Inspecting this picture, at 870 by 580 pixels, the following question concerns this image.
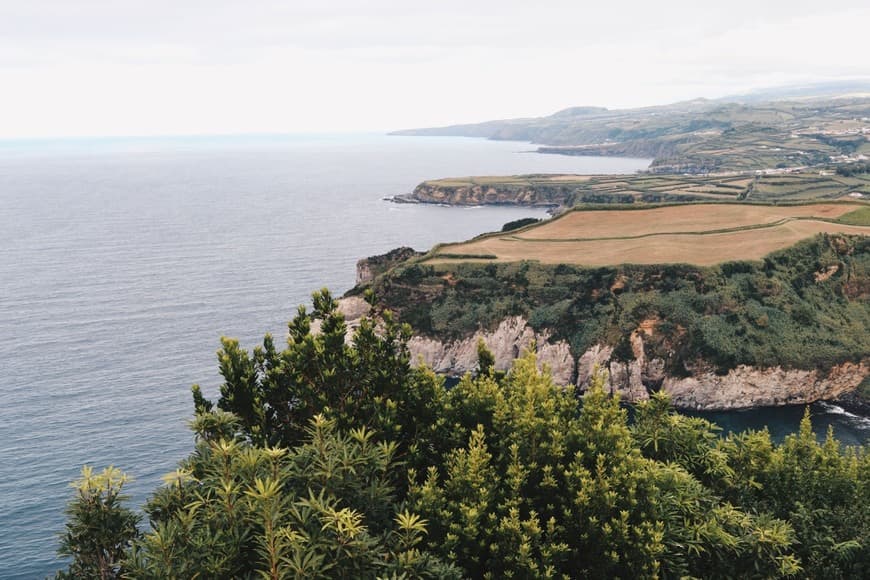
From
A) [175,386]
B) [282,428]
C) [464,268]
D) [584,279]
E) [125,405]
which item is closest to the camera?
[282,428]

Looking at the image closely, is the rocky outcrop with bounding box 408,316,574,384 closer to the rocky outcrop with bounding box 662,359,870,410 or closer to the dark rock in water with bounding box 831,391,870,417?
the rocky outcrop with bounding box 662,359,870,410

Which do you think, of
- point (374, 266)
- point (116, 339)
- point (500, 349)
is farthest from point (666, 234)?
point (116, 339)

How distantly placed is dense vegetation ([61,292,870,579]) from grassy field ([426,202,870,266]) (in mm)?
80984


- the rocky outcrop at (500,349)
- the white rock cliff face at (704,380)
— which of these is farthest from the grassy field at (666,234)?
the white rock cliff face at (704,380)

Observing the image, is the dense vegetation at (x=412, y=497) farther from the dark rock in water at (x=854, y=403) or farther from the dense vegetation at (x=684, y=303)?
the dark rock in water at (x=854, y=403)

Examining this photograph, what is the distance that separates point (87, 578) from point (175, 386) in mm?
68529

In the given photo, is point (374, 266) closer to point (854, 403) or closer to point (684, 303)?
point (684, 303)

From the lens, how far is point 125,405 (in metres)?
83.7

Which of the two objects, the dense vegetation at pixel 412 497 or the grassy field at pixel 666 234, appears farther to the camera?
the grassy field at pixel 666 234

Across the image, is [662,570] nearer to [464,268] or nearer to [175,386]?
[175,386]

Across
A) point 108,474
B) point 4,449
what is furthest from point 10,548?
point 108,474

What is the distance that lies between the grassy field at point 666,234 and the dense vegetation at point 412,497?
266ft

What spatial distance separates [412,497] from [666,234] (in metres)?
112

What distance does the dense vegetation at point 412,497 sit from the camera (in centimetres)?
2203
